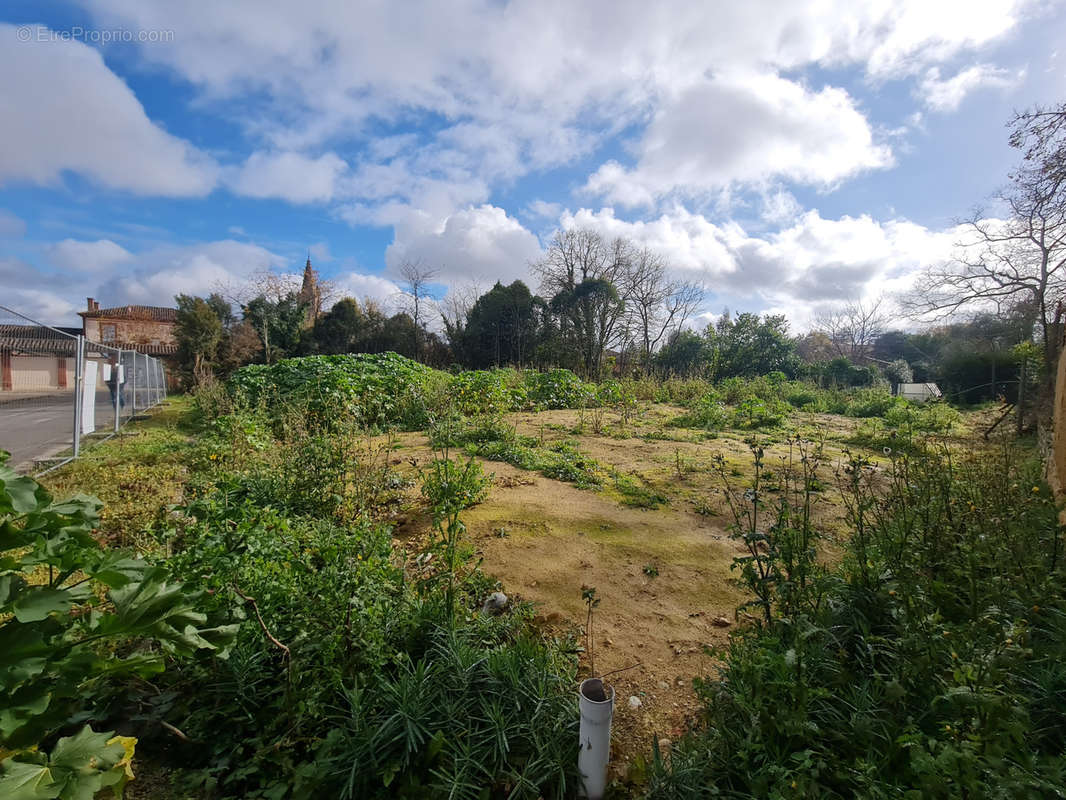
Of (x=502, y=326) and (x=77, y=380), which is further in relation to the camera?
(x=502, y=326)

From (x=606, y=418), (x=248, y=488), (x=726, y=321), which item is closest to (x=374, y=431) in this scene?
(x=248, y=488)

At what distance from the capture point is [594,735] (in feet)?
4.74

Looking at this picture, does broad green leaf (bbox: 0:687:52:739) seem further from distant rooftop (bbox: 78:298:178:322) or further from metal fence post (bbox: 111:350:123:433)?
distant rooftop (bbox: 78:298:178:322)

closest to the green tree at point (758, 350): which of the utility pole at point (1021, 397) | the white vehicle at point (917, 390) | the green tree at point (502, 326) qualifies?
the white vehicle at point (917, 390)

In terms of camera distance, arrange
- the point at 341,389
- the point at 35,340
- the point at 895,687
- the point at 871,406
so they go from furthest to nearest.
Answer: the point at 871,406, the point at 341,389, the point at 35,340, the point at 895,687

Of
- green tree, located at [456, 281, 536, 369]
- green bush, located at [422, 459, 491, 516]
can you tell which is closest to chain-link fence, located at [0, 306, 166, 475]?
green bush, located at [422, 459, 491, 516]

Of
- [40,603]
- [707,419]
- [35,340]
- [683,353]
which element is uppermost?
[683,353]

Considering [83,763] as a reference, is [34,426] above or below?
above

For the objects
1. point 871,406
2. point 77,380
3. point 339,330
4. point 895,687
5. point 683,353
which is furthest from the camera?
point 339,330

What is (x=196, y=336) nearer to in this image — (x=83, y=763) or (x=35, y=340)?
(x=35, y=340)

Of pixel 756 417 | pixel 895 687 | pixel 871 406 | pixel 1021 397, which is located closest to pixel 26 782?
pixel 895 687

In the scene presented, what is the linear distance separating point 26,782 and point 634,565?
2696mm

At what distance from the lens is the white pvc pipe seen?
142 centimetres

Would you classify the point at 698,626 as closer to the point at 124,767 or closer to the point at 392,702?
the point at 392,702
